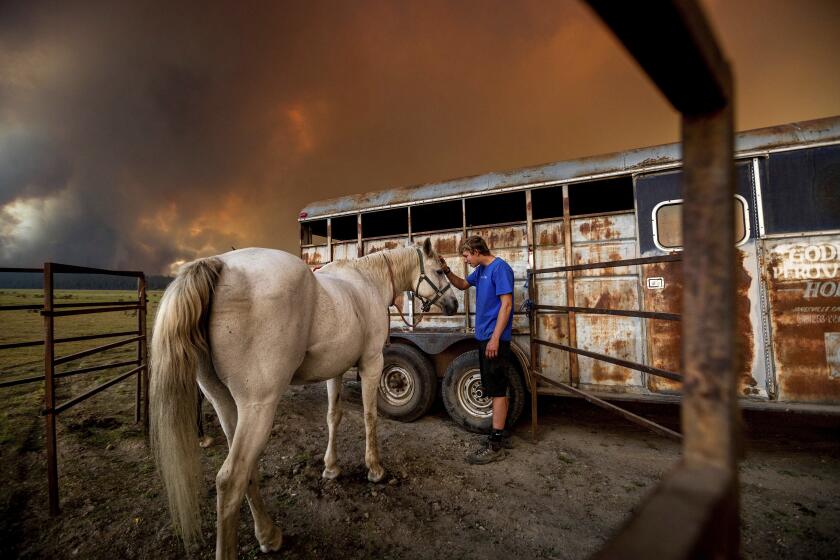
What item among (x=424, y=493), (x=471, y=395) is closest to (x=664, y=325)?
(x=471, y=395)

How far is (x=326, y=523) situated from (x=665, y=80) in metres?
3.13

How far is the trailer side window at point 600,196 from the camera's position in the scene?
4.83 m

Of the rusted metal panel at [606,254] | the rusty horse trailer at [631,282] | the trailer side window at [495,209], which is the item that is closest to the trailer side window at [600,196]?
the rusty horse trailer at [631,282]

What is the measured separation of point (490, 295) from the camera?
3.55 m

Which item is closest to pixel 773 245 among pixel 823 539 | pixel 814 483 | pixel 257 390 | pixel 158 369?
pixel 814 483

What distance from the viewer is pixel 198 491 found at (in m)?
2.12

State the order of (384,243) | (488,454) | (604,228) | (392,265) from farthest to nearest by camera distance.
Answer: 1. (384,243)
2. (604,228)
3. (392,265)
4. (488,454)

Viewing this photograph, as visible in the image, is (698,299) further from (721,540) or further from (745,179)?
(745,179)

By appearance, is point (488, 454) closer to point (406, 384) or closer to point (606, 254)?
point (406, 384)

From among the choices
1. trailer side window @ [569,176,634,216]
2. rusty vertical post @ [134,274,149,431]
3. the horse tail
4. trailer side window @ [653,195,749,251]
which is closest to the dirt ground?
rusty vertical post @ [134,274,149,431]

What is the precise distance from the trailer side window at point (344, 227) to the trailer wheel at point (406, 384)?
2.28 m

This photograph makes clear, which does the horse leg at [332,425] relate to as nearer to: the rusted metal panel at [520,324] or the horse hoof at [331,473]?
the horse hoof at [331,473]

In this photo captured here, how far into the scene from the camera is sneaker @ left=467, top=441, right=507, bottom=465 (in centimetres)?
333

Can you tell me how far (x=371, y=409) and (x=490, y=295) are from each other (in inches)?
65.2
